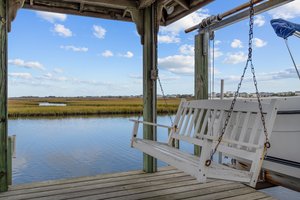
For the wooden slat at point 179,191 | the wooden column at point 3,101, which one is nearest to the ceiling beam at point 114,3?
the wooden column at point 3,101

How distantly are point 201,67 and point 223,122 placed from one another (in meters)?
1.11

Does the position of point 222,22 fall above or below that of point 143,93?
above

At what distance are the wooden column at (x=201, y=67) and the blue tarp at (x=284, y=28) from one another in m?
0.90

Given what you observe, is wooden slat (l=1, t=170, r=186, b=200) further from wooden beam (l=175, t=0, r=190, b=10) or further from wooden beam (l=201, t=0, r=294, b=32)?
wooden beam (l=175, t=0, r=190, b=10)

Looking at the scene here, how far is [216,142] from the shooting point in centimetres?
221

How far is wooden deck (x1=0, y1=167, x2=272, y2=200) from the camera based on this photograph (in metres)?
2.47

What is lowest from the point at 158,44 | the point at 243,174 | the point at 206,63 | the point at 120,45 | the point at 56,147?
the point at 56,147

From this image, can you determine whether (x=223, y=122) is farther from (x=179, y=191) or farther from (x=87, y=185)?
(x=87, y=185)

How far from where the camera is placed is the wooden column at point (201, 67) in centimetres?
346

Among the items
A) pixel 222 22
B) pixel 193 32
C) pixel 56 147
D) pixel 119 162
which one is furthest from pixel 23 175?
pixel 222 22

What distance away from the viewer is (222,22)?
320 cm

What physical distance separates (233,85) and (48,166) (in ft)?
12.1

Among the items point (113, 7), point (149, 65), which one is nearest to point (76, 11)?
point (113, 7)

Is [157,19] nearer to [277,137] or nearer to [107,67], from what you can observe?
[277,137]
